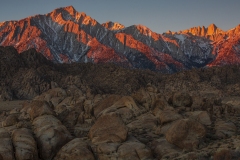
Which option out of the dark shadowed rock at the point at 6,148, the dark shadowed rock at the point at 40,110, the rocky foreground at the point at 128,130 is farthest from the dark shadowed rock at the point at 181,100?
the dark shadowed rock at the point at 6,148

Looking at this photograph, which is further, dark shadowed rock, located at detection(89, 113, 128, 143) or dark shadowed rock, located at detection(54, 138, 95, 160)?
dark shadowed rock, located at detection(89, 113, 128, 143)

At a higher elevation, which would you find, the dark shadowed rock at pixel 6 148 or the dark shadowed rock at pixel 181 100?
the dark shadowed rock at pixel 181 100

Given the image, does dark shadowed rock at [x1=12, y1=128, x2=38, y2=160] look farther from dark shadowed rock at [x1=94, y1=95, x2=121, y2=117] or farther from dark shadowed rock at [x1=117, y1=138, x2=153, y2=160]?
dark shadowed rock at [x1=94, y1=95, x2=121, y2=117]

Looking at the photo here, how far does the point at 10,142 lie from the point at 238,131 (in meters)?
17.2

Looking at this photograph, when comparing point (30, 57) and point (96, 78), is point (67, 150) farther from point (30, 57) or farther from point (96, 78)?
point (30, 57)

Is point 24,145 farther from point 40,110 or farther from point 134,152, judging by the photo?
point 134,152

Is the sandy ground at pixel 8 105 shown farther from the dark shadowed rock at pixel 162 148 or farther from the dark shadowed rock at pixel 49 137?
the dark shadowed rock at pixel 162 148

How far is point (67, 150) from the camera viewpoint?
19766mm

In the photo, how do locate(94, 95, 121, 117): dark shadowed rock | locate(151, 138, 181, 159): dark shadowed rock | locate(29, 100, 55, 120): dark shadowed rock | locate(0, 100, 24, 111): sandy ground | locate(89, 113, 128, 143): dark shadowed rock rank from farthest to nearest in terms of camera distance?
locate(0, 100, 24, 111): sandy ground, locate(94, 95, 121, 117): dark shadowed rock, locate(29, 100, 55, 120): dark shadowed rock, locate(89, 113, 128, 143): dark shadowed rock, locate(151, 138, 181, 159): dark shadowed rock

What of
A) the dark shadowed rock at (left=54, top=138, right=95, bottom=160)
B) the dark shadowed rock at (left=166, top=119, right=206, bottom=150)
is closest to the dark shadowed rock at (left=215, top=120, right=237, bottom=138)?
the dark shadowed rock at (left=166, top=119, right=206, bottom=150)

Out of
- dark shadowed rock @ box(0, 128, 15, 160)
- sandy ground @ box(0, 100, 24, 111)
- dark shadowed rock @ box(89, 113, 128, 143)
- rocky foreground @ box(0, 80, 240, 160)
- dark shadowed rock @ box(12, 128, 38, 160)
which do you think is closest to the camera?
dark shadowed rock @ box(0, 128, 15, 160)

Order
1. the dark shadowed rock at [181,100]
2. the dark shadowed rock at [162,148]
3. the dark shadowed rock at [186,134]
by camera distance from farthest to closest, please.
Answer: the dark shadowed rock at [181,100]
the dark shadowed rock at [186,134]
the dark shadowed rock at [162,148]

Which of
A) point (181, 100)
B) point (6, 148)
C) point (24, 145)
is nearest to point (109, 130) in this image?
point (24, 145)

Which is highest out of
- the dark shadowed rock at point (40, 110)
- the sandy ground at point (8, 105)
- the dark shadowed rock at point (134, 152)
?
the dark shadowed rock at point (40, 110)
